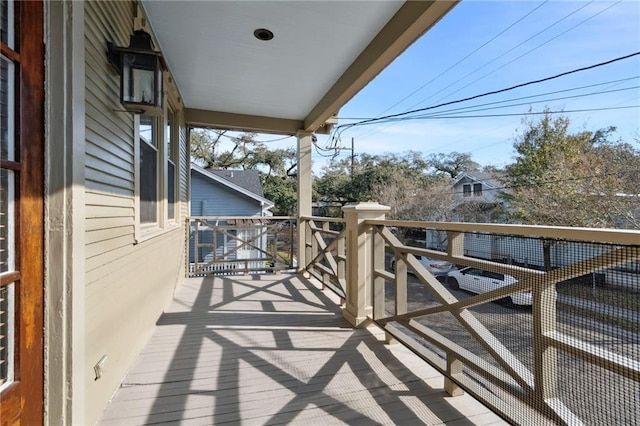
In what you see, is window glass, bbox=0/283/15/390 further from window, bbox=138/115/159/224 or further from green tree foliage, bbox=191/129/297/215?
green tree foliage, bbox=191/129/297/215

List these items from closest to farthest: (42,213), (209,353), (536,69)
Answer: (42,213)
(209,353)
(536,69)

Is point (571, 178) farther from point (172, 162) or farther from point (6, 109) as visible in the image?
point (6, 109)

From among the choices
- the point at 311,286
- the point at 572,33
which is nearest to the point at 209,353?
the point at 311,286

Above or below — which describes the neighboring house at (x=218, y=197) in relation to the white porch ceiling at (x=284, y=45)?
below

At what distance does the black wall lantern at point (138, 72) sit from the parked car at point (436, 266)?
6.58ft

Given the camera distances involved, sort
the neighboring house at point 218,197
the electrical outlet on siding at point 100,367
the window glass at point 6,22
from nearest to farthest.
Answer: the window glass at point 6,22, the electrical outlet on siding at point 100,367, the neighboring house at point 218,197

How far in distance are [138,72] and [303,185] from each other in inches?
140

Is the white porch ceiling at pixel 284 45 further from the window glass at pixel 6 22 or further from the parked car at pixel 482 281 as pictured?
the parked car at pixel 482 281

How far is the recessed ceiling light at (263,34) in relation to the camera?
2.65 meters

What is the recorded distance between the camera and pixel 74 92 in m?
1.26

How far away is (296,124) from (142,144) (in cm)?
297

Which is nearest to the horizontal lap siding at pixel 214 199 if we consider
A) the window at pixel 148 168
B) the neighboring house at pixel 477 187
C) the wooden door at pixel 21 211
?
the window at pixel 148 168

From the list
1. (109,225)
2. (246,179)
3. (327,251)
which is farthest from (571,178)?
(109,225)

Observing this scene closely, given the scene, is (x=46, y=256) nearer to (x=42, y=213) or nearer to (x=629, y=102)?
Answer: (x=42, y=213)
